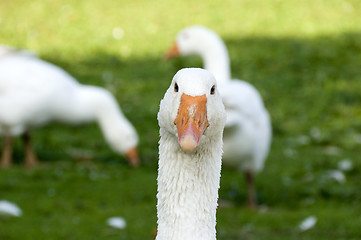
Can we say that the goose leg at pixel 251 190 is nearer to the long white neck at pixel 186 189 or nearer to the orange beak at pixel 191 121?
the long white neck at pixel 186 189

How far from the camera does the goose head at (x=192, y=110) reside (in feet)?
9.37

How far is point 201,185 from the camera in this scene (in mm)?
3236

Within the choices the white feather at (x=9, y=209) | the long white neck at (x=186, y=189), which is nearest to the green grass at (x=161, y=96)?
the white feather at (x=9, y=209)

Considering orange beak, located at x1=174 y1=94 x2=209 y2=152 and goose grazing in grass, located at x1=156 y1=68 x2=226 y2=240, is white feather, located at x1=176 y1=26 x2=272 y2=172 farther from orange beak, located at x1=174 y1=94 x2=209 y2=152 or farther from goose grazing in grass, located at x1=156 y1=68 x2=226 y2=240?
orange beak, located at x1=174 y1=94 x2=209 y2=152

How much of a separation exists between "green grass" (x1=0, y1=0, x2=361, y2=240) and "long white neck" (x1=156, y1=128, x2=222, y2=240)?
3068mm

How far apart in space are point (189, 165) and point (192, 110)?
0.38 m

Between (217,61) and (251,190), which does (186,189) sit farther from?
(217,61)

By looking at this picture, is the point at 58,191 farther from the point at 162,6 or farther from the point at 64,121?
the point at 162,6

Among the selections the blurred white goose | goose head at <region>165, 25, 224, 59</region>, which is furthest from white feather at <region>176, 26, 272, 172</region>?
the blurred white goose

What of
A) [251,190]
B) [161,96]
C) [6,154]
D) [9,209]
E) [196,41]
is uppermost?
[161,96]

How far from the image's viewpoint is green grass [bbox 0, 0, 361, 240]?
22.9ft

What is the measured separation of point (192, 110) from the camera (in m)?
2.91

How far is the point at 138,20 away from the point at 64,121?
351 inches

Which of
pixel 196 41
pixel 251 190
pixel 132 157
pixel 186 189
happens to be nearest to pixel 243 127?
pixel 251 190
